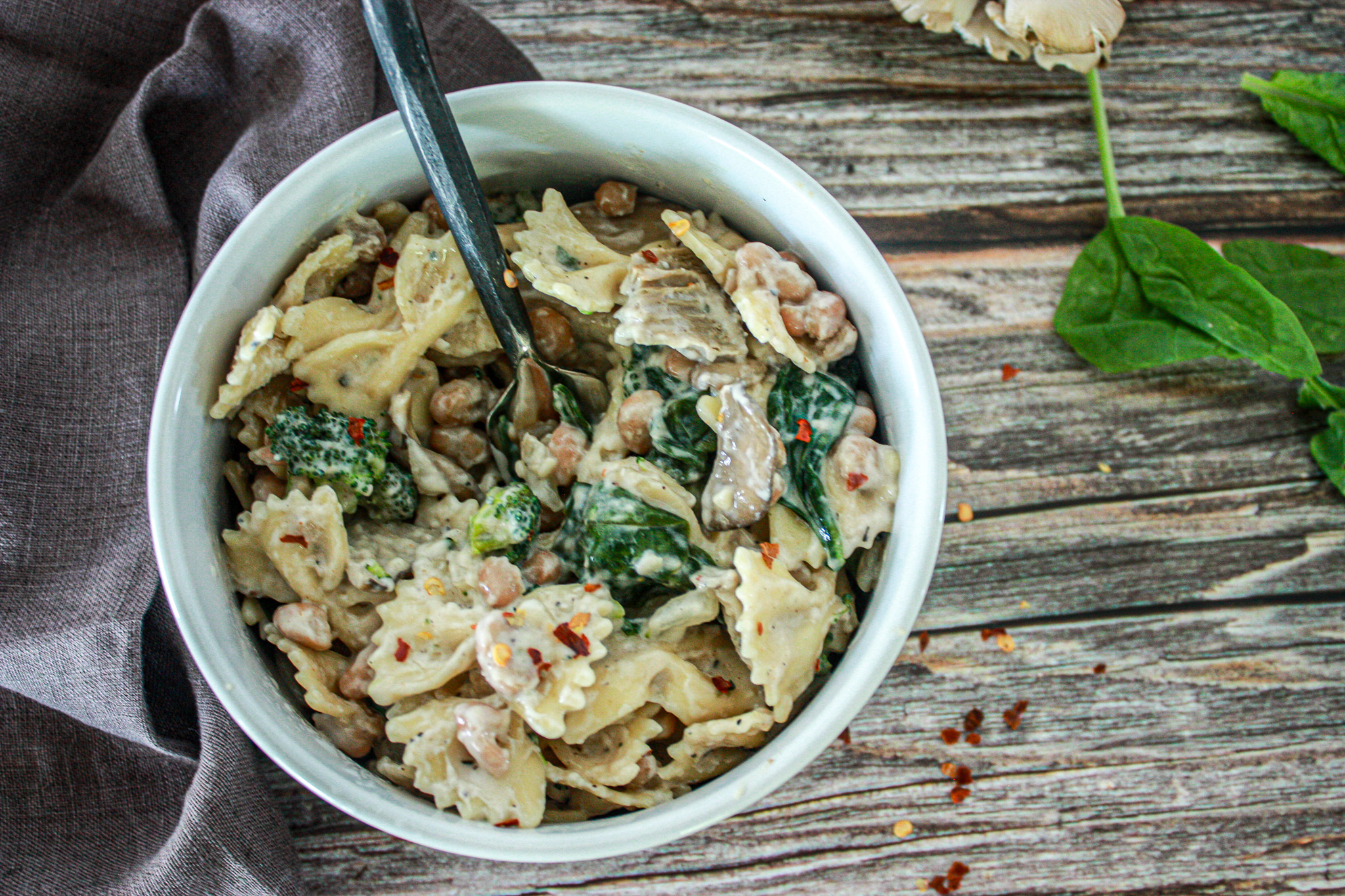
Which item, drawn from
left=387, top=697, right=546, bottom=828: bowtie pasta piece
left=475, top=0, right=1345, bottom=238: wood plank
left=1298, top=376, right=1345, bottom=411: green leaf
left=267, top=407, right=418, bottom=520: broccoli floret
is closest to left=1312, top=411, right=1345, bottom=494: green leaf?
left=1298, top=376, right=1345, bottom=411: green leaf

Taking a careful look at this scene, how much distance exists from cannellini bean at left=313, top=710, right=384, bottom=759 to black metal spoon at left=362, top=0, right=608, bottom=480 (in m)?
0.49

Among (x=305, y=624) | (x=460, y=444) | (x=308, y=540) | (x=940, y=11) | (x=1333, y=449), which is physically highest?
(x=940, y=11)

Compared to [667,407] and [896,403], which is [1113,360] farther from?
[667,407]

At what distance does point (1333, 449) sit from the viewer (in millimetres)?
2158

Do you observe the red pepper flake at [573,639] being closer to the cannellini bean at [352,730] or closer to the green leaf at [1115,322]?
the cannellini bean at [352,730]

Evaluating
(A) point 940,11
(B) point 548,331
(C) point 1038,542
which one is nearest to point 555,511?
(B) point 548,331

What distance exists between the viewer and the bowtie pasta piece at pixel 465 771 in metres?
1.51

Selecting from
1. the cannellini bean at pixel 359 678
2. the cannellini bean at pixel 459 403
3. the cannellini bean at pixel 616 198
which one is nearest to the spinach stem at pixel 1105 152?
the cannellini bean at pixel 616 198

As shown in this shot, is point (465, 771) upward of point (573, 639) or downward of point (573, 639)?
downward

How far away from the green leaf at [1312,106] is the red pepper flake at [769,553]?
176 centimetres

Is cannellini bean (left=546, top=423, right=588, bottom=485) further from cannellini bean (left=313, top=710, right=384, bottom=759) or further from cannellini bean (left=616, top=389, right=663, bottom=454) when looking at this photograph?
cannellini bean (left=313, top=710, right=384, bottom=759)

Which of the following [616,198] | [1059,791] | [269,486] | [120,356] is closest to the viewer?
[269,486]

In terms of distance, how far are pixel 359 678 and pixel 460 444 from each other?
1.46 feet

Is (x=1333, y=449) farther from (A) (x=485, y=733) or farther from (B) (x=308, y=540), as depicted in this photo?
(B) (x=308, y=540)
